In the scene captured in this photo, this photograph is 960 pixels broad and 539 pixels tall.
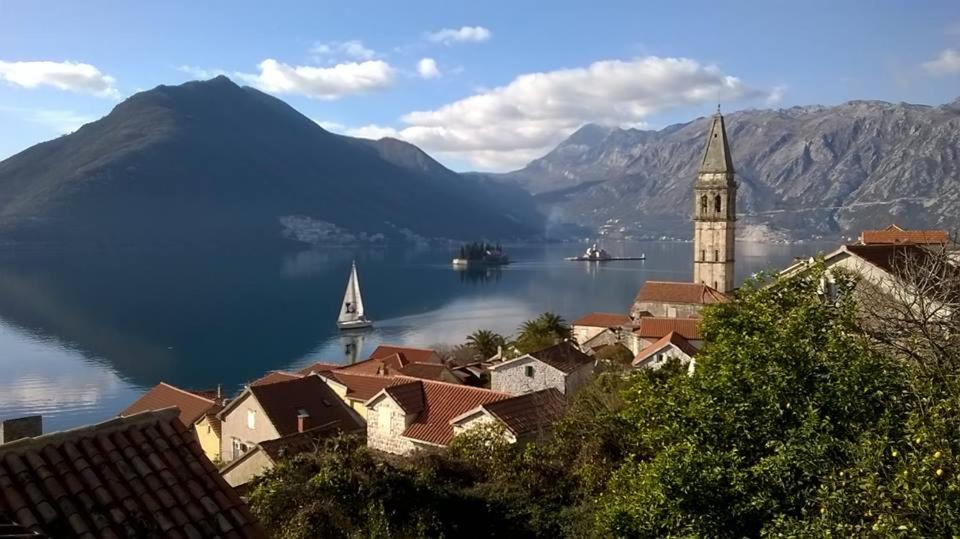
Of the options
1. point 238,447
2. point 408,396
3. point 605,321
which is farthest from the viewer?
point 605,321

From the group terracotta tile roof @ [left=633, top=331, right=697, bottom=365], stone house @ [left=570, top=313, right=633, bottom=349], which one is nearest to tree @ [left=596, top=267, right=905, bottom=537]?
terracotta tile roof @ [left=633, top=331, right=697, bottom=365]

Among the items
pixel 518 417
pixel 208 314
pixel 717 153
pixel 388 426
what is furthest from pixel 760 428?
pixel 208 314

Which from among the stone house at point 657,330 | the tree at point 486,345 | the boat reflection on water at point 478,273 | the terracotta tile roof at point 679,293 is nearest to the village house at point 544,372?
the stone house at point 657,330

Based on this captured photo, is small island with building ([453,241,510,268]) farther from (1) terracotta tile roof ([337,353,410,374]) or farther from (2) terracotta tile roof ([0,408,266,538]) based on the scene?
(2) terracotta tile roof ([0,408,266,538])

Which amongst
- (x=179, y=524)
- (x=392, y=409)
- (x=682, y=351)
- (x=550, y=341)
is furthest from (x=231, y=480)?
(x=550, y=341)

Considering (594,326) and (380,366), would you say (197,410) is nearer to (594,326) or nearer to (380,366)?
(380,366)

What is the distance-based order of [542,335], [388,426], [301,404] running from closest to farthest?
[388,426], [301,404], [542,335]
